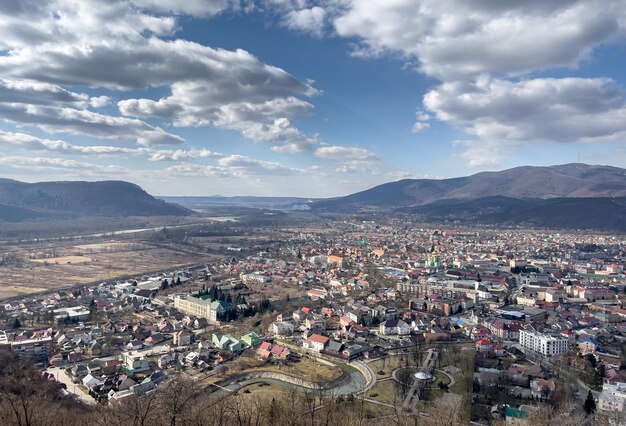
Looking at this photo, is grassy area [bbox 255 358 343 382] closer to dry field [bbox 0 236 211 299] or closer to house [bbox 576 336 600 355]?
house [bbox 576 336 600 355]

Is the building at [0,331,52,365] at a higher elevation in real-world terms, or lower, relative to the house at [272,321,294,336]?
lower

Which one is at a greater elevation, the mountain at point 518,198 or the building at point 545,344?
the mountain at point 518,198

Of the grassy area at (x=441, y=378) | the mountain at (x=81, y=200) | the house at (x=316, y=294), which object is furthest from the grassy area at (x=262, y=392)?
the mountain at (x=81, y=200)

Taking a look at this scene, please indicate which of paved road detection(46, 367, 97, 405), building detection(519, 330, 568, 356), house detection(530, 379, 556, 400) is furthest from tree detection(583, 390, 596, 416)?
paved road detection(46, 367, 97, 405)

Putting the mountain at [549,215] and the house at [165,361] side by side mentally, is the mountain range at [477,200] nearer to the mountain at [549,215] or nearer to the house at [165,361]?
the mountain at [549,215]

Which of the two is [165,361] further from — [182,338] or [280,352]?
[280,352]

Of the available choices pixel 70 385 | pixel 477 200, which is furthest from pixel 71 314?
pixel 477 200

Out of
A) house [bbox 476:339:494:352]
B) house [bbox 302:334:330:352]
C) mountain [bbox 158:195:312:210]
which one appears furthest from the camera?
mountain [bbox 158:195:312:210]
